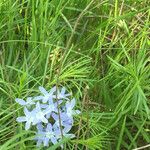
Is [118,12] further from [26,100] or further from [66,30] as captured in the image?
[26,100]

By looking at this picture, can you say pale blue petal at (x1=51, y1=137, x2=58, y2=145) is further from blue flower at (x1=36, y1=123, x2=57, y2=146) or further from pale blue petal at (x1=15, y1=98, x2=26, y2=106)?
pale blue petal at (x1=15, y1=98, x2=26, y2=106)

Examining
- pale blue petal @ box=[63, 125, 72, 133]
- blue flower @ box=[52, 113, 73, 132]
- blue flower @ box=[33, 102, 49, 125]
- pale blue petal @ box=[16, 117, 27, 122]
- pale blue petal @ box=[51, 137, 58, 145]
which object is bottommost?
pale blue petal @ box=[51, 137, 58, 145]

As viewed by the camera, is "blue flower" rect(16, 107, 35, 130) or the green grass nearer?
"blue flower" rect(16, 107, 35, 130)

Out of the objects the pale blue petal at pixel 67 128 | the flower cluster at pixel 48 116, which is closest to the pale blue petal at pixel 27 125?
the flower cluster at pixel 48 116

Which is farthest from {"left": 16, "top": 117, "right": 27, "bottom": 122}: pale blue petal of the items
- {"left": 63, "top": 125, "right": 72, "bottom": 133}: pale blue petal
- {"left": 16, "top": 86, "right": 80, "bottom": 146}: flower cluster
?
{"left": 63, "top": 125, "right": 72, "bottom": 133}: pale blue petal

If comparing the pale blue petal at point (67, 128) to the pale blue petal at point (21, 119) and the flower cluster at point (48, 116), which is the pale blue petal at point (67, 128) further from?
the pale blue petal at point (21, 119)

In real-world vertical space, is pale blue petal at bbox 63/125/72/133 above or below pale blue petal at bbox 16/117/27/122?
below

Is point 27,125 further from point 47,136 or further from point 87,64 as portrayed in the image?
point 87,64
